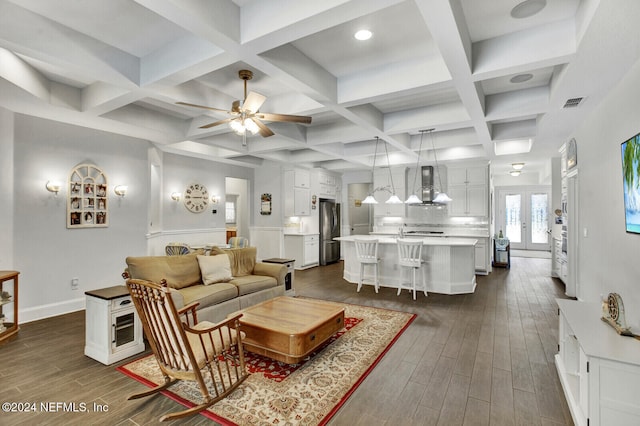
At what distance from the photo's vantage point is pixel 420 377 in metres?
2.76

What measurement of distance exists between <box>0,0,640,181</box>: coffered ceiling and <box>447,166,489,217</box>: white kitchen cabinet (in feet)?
8.71

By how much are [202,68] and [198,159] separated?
447 centimetres

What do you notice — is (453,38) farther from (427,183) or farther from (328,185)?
(328,185)

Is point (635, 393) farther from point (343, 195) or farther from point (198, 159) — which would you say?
point (343, 195)

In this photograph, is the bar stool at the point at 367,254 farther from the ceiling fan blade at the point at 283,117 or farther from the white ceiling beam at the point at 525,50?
the white ceiling beam at the point at 525,50

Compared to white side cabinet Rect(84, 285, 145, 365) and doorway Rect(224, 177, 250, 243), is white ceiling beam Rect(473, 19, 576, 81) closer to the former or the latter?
white side cabinet Rect(84, 285, 145, 365)

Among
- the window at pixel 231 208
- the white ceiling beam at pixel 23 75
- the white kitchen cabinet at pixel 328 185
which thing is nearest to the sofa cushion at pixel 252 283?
the white ceiling beam at pixel 23 75

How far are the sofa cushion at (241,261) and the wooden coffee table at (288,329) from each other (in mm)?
1241

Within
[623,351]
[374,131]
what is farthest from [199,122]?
[623,351]

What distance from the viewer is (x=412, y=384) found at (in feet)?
8.68

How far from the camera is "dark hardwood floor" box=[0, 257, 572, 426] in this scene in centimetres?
223

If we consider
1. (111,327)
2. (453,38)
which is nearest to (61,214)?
(111,327)

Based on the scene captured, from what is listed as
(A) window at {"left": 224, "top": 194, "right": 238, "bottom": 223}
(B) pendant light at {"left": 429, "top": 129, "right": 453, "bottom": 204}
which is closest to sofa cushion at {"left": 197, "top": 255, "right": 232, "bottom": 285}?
(B) pendant light at {"left": 429, "top": 129, "right": 453, "bottom": 204}

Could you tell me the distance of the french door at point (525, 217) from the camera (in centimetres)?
1117
